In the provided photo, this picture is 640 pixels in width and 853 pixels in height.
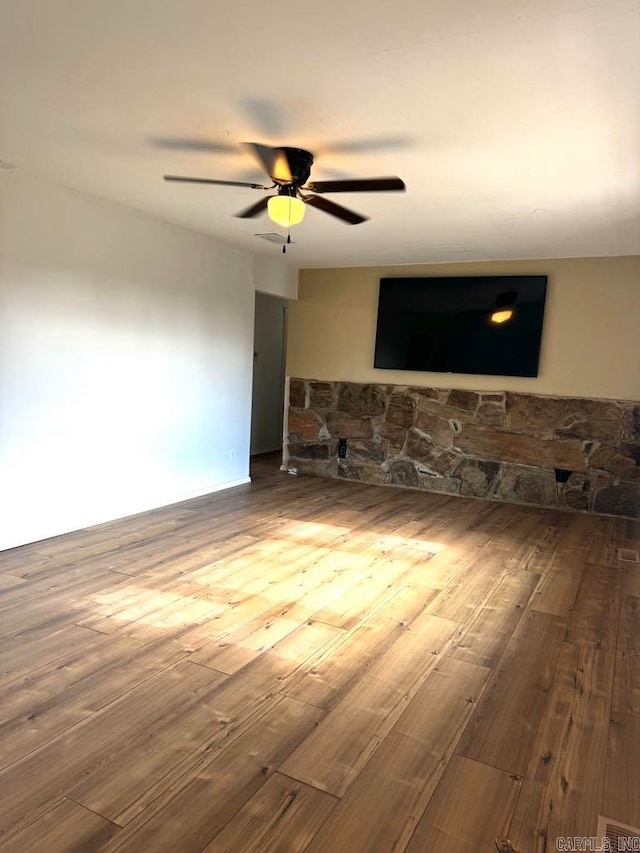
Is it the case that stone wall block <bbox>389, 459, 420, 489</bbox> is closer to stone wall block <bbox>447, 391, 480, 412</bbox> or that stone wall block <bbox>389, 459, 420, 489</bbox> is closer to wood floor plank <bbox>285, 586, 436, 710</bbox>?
stone wall block <bbox>447, 391, 480, 412</bbox>

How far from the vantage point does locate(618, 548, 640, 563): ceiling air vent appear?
Result: 4059 mm

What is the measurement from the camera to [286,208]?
3.00 m

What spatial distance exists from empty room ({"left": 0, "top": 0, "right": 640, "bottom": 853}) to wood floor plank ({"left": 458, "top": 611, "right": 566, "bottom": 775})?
2cm

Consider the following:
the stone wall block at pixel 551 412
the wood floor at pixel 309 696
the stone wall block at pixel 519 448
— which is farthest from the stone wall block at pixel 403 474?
the wood floor at pixel 309 696

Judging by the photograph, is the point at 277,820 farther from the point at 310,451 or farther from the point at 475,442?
the point at 310,451

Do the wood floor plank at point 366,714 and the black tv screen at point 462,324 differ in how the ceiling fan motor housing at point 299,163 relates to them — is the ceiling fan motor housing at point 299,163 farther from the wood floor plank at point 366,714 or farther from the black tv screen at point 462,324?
the black tv screen at point 462,324

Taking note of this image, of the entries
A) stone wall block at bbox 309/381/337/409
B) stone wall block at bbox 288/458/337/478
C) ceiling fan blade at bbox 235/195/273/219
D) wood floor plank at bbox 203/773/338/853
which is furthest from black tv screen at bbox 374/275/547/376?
wood floor plank at bbox 203/773/338/853

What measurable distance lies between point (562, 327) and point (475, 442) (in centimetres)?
136

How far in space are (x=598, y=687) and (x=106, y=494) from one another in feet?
11.3

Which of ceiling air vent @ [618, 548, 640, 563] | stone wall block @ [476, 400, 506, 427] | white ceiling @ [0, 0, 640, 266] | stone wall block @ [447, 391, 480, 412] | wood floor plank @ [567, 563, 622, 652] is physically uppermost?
white ceiling @ [0, 0, 640, 266]

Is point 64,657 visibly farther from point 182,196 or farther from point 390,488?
point 390,488

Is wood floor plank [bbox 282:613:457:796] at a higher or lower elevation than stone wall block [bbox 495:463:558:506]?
lower

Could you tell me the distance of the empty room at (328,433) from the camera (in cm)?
180

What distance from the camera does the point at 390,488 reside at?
618 cm
